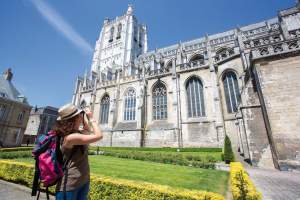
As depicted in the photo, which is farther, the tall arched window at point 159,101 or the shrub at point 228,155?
the tall arched window at point 159,101

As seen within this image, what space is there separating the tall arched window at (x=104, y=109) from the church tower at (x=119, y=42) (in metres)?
15.2

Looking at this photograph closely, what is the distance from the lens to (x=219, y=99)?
63.3 feet

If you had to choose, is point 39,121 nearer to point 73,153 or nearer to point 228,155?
point 228,155

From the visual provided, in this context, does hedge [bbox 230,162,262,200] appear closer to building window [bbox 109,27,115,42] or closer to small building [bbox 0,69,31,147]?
small building [bbox 0,69,31,147]

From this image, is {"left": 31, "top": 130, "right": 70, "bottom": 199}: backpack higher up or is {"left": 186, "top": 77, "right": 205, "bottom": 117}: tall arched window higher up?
{"left": 186, "top": 77, "right": 205, "bottom": 117}: tall arched window

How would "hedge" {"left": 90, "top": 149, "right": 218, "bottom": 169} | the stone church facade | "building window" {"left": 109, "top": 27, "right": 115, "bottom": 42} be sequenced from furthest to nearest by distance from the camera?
"building window" {"left": 109, "top": 27, "right": 115, "bottom": 42} < "hedge" {"left": 90, "top": 149, "right": 218, "bottom": 169} < the stone church facade

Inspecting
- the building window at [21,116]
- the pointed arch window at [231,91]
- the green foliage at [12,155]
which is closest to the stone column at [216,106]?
the pointed arch window at [231,91]

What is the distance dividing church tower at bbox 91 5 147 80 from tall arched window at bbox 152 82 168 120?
65.1 feet

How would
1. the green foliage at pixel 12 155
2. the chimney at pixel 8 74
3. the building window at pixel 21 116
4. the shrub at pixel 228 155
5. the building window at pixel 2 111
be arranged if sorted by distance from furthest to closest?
the chimney at pixel 8 74 → the building window at pixel 21 116 → the building window at pixel 2 111 → the green foliage at pixel 12 155 → the shrub at pixel 228 155

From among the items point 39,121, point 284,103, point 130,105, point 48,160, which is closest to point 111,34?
point 130,105

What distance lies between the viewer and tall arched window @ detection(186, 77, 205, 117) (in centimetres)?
2108

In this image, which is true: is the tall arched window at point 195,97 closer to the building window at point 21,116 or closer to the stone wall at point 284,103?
the stone wall at point 284,103

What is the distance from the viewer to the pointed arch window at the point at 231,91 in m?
18.7

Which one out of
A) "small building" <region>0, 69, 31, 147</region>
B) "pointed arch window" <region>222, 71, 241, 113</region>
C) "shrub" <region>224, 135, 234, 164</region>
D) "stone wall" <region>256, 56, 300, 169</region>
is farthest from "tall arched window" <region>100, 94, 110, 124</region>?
"stone wall" <region>256, 56, 300, 169</region>
